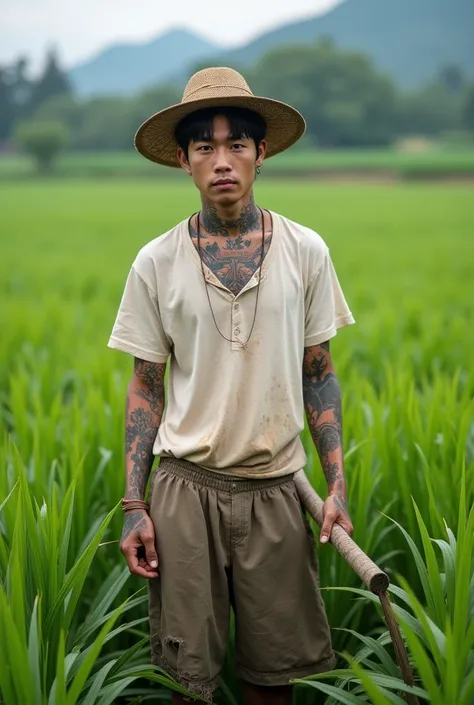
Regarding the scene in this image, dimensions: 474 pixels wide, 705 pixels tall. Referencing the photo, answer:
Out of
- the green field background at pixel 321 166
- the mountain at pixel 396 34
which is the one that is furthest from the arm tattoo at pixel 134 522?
the mountain at pixel 396 34

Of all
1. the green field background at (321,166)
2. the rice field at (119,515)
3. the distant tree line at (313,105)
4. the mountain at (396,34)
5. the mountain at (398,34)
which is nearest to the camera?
the rice field at (119,515)

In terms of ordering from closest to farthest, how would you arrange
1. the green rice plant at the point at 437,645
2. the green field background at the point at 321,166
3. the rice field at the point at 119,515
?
the green rice plant at the point at 437,645
the rice field at the point at 119,515
the green field background at the point at 321,166

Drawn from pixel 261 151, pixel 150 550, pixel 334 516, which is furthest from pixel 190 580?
pixel 261 151

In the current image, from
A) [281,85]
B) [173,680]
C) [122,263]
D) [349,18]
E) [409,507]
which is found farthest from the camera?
[349,18]

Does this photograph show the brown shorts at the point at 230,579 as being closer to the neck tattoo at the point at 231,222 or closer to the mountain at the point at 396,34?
the neck tattoo at the point at 231,222

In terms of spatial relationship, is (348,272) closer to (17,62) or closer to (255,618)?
(255,618)

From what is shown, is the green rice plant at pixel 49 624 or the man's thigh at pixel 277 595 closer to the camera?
the green rice plant at pixel 49 624

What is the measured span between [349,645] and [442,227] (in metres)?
16.1

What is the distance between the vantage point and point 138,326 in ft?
6.14

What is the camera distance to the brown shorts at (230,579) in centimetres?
178

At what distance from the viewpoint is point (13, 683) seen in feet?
4.89

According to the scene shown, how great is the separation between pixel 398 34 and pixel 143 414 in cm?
18323

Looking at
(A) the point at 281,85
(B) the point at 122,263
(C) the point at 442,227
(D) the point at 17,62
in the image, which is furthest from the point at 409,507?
(D) the point at 17,62

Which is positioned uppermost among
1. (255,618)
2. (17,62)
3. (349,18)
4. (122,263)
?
(349,18)
